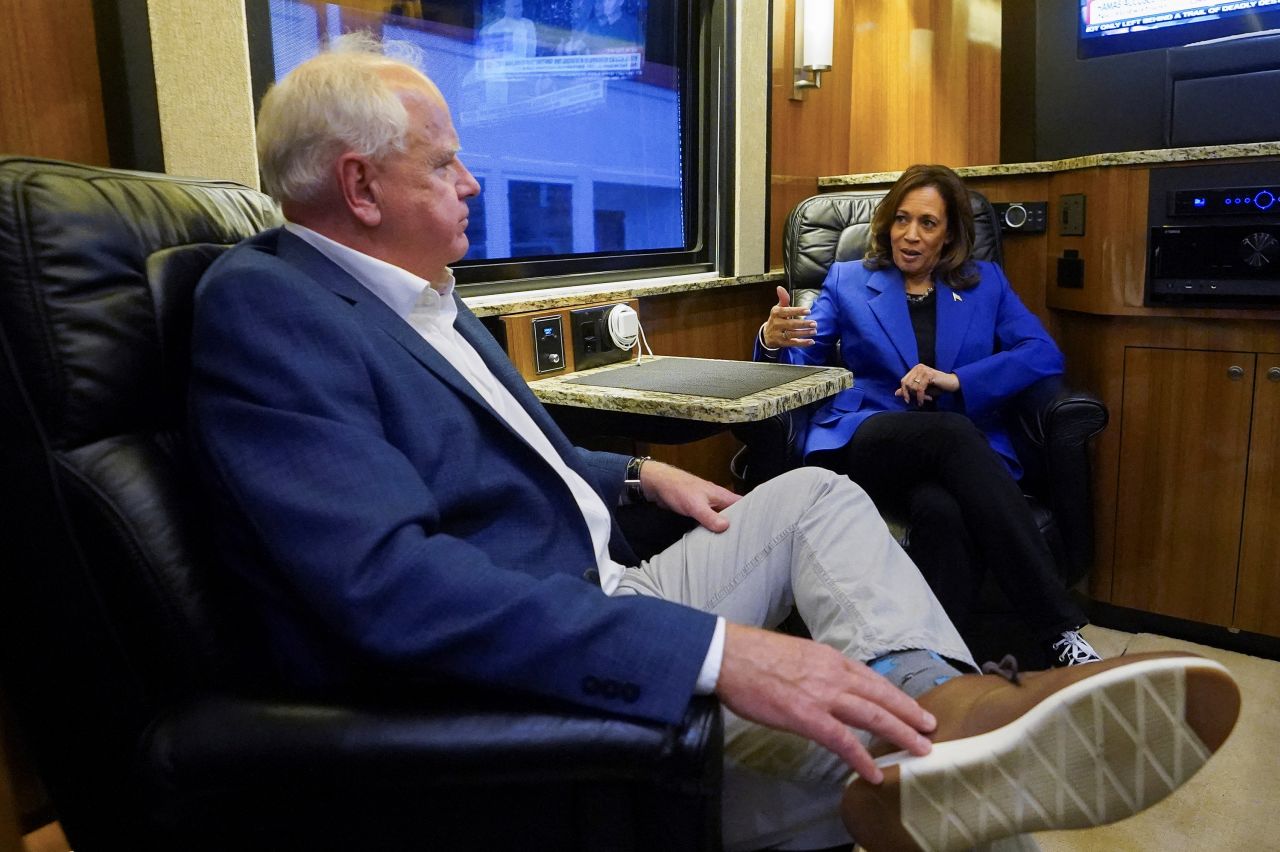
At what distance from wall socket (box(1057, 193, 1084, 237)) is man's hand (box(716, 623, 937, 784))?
1.96 metres

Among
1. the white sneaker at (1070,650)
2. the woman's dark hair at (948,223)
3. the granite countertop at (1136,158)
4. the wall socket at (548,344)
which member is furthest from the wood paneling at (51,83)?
the granite countertop at (1136,158)

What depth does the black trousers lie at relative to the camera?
1.80 metres

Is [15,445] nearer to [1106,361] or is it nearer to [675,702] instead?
[675,702]

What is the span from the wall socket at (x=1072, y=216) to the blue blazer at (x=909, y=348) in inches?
10.3

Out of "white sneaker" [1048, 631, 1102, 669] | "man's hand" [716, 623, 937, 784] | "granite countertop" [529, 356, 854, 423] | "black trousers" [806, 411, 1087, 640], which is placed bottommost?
"white sneaker" [1048, 631, 1102, 669]

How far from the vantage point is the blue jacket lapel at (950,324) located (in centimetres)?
226

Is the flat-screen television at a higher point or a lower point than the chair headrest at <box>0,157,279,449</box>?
higher

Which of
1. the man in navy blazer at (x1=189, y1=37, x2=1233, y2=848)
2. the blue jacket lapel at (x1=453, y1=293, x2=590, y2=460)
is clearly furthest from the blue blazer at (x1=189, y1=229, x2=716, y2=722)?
the blue jacket lapel at (x1=453, y1=293, x2=590, y2=460)

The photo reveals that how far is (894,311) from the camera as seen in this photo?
229 cm

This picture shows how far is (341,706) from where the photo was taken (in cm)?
80

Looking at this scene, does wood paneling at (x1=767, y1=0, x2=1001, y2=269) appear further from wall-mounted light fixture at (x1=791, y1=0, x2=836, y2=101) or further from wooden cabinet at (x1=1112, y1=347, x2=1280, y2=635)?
wooden cabinet at (x1=1112, y1=347, x2=1280, y2=635)

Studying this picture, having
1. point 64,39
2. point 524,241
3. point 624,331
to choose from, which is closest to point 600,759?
point 64,39

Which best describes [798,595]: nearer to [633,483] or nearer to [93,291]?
[633,483]

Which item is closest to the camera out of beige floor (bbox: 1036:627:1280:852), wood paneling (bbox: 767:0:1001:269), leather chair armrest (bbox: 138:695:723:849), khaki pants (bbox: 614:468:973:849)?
leather chair armrest (bbox: 138:695:723:849)
